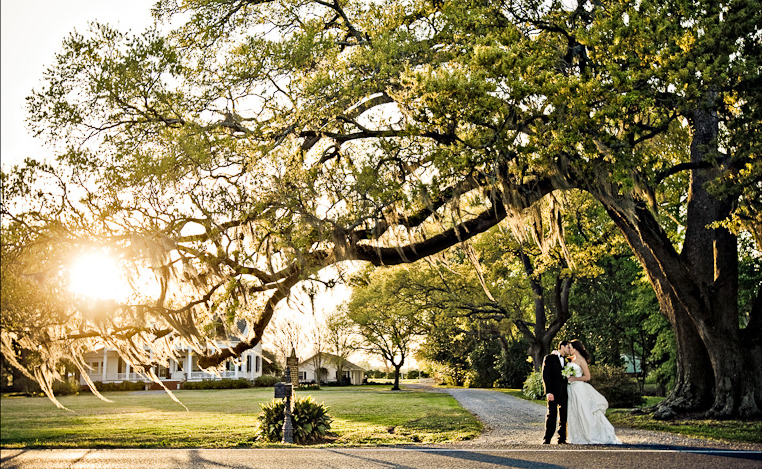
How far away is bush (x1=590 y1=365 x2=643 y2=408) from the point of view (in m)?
21.0

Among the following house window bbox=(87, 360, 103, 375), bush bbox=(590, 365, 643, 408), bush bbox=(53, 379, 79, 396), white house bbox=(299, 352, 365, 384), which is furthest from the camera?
white house bbox=(299, 352, 365, 384)

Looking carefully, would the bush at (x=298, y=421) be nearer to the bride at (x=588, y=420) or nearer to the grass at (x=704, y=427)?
the bride at (x=588, y=420)

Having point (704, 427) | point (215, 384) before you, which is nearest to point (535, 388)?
point (704, 427)

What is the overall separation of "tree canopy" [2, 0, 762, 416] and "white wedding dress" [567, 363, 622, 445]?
12.0ft

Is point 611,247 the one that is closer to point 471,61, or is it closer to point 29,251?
point 471,61

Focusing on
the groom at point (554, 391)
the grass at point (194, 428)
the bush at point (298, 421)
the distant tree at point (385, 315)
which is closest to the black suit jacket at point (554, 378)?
the groom at point (554, 391)

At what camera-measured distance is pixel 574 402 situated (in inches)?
404

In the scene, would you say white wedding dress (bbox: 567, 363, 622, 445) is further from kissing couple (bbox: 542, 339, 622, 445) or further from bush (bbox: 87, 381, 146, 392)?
bush (bbox: 87, 381, 146, 392)

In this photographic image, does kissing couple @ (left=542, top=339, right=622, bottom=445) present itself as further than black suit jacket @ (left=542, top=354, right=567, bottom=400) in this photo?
No

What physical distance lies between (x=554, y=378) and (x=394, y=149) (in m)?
5.23

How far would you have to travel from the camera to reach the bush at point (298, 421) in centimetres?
1303

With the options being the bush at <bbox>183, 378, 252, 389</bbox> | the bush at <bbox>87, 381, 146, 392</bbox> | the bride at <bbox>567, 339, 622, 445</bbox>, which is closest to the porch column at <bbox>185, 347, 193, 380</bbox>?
the bush at <bbox>183, 378, 252, 389</bbox>

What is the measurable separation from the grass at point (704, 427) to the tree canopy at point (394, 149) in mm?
730

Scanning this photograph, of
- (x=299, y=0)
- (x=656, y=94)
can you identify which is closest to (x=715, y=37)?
(x=656, y=94)
